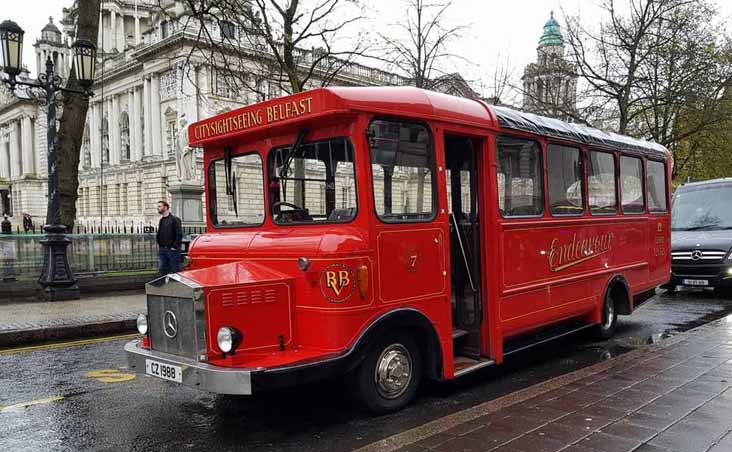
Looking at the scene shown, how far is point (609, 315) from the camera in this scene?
8453mm

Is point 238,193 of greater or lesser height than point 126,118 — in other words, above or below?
below

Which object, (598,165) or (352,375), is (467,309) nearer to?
(352,375)

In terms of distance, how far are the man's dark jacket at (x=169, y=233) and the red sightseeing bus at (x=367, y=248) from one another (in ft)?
23.2

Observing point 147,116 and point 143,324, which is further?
point 147,116

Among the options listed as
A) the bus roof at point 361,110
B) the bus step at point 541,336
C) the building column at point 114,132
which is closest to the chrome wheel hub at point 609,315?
the bus step at point 541,336

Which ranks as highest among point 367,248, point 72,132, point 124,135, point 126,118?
point 126,118

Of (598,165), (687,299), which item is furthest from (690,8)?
(598,165)

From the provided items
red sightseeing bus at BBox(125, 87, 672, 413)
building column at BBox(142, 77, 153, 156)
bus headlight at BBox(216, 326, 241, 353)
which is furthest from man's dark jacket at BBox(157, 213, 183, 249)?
building column at BBox(142, 77, 153, 156)

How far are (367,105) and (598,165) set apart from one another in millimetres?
4341

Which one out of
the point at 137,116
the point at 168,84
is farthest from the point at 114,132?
the point at 168,84

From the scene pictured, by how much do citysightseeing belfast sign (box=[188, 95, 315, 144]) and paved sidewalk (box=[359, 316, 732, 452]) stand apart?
8.83ft

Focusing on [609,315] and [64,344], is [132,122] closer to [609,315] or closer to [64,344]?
Result: [64,344]

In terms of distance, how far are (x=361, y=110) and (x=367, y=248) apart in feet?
3.64

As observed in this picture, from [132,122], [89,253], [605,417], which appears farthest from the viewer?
[132,122]
